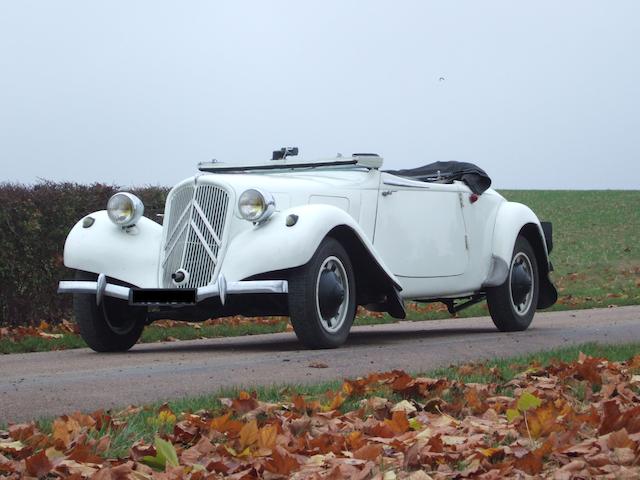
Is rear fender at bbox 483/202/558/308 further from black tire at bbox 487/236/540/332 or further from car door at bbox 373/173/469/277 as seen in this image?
car door at bbox 373/173/469/277

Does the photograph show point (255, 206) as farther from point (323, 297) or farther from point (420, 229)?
point (420, 229)

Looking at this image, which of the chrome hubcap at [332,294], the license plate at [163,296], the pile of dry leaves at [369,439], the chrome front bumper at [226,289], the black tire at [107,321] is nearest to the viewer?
the pile of dry leaves at [369,439]

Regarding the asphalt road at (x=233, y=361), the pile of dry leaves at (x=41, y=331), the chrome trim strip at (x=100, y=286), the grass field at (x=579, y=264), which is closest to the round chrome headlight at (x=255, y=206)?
the asphalt road at (x=233, y=361)

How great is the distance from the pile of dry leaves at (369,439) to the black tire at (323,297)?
283 cm

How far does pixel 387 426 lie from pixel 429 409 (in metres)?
0.82

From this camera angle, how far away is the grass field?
12.3 m

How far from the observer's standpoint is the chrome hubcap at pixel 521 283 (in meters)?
11.9

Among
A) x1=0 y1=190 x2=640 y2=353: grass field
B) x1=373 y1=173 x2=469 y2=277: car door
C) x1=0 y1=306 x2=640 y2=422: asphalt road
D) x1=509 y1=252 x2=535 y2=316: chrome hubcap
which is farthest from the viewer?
x1=0 y1=190 x2=640 y2=353: grass field

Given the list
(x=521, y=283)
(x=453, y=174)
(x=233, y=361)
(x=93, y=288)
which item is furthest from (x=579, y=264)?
(x=233, y=361)

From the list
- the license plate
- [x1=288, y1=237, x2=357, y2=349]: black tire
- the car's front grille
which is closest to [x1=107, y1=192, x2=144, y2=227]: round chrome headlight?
the car's front grille

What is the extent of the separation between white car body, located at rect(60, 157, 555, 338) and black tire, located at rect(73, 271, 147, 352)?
0.23m

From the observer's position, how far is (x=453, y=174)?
11.8 metres

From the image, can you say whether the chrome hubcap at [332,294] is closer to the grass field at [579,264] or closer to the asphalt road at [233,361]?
the asphalt road at [233,361]

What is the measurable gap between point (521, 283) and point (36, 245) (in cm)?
499
